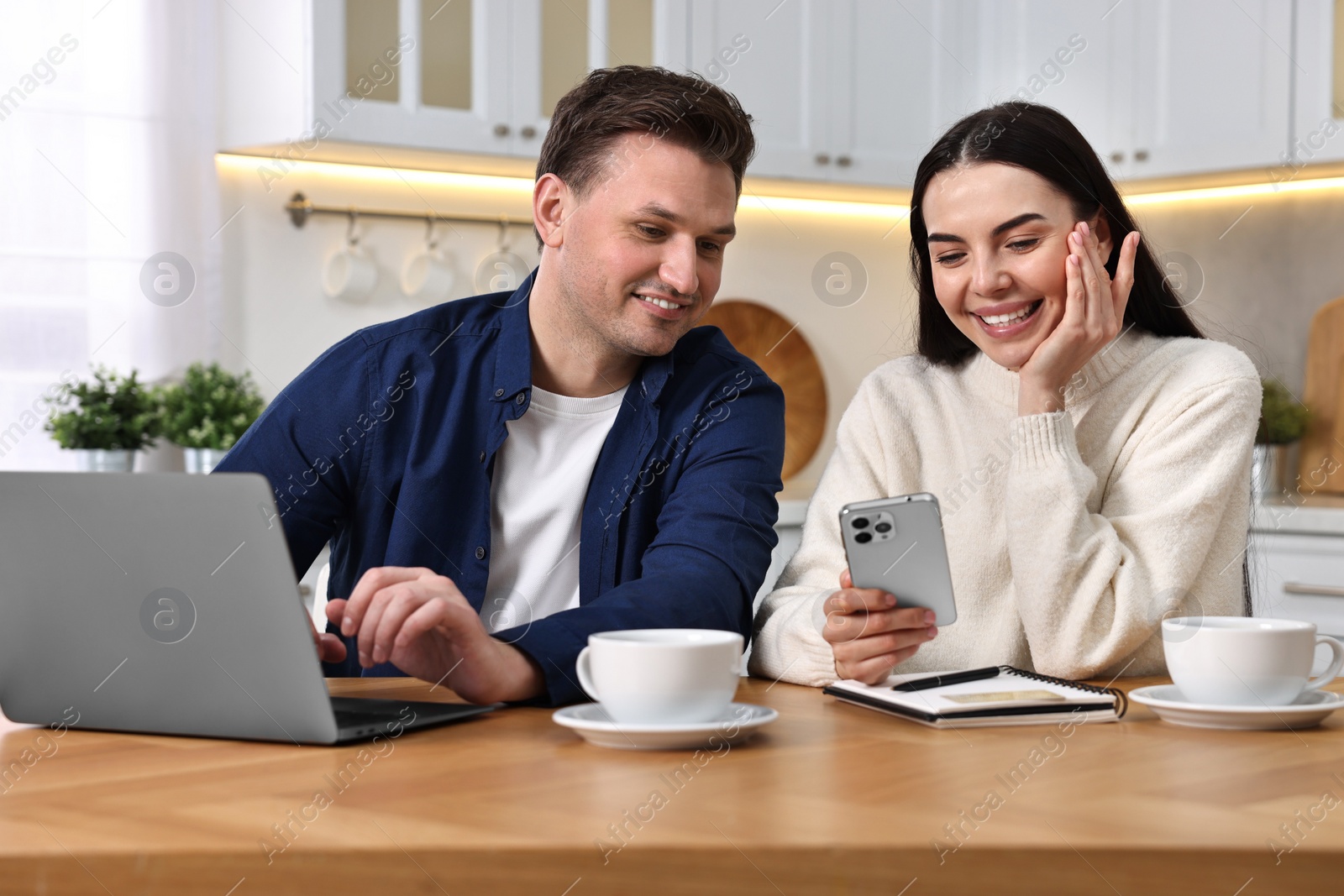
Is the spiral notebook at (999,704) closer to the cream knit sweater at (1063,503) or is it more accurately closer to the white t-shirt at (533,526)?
the cream knit sweater at (1063,503)

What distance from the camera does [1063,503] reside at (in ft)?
4.30

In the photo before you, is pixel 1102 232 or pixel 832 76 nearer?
pixel 1102 232

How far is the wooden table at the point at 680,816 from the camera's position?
24.8 inches

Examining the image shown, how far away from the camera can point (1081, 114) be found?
3.39m

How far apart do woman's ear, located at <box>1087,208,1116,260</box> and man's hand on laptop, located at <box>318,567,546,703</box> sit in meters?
0.89

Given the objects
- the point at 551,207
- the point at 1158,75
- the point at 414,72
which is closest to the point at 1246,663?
the point at 551,207

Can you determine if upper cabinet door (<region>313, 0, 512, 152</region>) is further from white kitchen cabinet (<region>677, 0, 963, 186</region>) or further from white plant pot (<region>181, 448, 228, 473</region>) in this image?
white plant pot (<region>181, 448, 228, 473</region>)

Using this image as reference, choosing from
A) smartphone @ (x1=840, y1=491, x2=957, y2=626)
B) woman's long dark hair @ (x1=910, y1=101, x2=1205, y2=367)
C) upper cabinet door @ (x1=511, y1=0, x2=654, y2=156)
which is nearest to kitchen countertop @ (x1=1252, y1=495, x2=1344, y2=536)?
woman's long dark hair @ (x1=910, y1=101, x2=1205, y2=367)

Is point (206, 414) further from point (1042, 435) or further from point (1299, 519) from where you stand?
point (1299, 519)

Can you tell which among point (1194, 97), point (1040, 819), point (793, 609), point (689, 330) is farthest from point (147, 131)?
point (1040, 819)

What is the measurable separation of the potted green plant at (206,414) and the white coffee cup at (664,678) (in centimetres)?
189

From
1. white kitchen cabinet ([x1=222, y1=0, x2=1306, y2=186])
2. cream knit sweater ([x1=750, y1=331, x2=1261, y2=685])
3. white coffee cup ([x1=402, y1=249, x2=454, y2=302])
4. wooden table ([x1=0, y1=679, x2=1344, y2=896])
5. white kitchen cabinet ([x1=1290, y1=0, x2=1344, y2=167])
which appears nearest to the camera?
wooden table ([x1=0, y1=679, x2=1344, y2=896])

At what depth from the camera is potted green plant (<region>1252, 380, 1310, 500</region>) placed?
10.2 feet

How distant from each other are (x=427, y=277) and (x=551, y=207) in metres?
1.65
